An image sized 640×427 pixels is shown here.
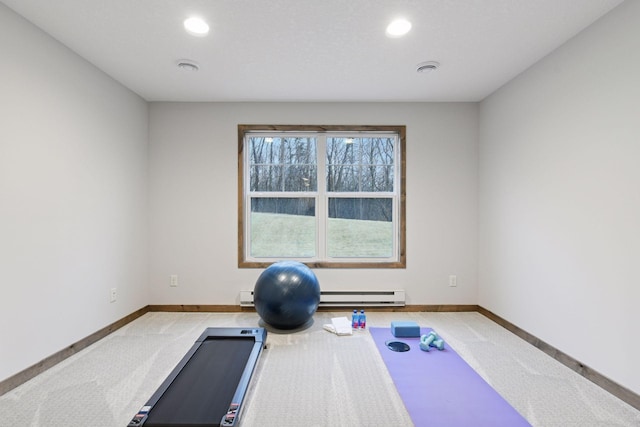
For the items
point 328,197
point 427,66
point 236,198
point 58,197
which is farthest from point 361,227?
point 58,197

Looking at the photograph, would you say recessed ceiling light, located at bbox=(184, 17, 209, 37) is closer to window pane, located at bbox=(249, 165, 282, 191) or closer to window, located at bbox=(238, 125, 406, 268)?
window, located at bbox=(238, 125, 406, 268)

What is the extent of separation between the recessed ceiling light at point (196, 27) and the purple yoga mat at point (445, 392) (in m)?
2.90

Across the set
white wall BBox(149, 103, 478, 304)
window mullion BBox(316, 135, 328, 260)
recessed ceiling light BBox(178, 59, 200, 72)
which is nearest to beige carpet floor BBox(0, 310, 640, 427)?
white wall BBox(149, 103, 478, 304)

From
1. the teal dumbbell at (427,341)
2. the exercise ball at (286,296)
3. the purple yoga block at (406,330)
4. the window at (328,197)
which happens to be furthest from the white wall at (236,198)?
the teal dumbbell at (427,341)

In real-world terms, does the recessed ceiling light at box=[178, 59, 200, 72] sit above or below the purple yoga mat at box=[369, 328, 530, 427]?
above

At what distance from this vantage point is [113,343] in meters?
2.87

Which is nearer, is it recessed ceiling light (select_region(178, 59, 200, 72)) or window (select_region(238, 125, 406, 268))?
recessed ceiling light (select_region(178, 59, 200, 72))

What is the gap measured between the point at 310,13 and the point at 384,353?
106 inches

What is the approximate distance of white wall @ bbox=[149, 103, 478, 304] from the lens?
382cm

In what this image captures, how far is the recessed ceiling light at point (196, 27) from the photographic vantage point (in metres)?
2.23

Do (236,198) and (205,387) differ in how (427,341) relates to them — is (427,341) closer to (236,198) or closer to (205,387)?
(205,387)

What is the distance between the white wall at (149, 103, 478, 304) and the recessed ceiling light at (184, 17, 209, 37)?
1492 mm

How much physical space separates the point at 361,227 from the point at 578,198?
217cm

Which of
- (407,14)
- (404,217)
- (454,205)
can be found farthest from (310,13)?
(454,205)
